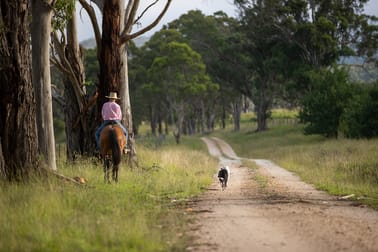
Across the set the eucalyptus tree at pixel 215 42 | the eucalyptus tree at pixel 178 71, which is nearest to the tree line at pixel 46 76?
the eucalyptus tree at pixel 178 71

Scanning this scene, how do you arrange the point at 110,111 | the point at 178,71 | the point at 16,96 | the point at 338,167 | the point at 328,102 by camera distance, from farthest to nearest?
the point at 178,71
the point at 328,102
the point at 338,167
the point at 110,111
the point at 16,96

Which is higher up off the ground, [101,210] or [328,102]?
[328,102]

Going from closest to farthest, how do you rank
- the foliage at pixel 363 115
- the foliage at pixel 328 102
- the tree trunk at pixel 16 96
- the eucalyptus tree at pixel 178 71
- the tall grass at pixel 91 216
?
the tall grass at pixel 91 216, the tree trunk at pixel 16 96, the foliage at pixel 363 115, the foliage at pixel 328 102, the eucalyptus tree at pixel 178 71

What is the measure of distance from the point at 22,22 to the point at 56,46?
707 cm

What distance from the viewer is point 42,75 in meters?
12.1

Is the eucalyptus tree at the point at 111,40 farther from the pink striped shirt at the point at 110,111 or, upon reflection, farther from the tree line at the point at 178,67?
the pink striped shirt at the point at 110,111

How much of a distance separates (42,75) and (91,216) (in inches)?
217

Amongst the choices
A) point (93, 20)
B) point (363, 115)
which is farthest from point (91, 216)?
point (363, 115)

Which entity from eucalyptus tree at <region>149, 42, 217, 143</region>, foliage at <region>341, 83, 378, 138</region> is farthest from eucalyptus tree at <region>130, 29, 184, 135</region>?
foliage at <region>341, 83, 378, 138</region>

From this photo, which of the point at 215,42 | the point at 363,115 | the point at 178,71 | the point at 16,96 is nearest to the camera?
the point at 16,96

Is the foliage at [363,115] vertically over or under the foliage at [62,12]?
under

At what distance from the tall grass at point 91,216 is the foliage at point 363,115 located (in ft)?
82.4

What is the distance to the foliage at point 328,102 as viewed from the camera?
38.7 m

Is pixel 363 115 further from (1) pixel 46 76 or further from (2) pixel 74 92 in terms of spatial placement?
(1) pixel 46 76
